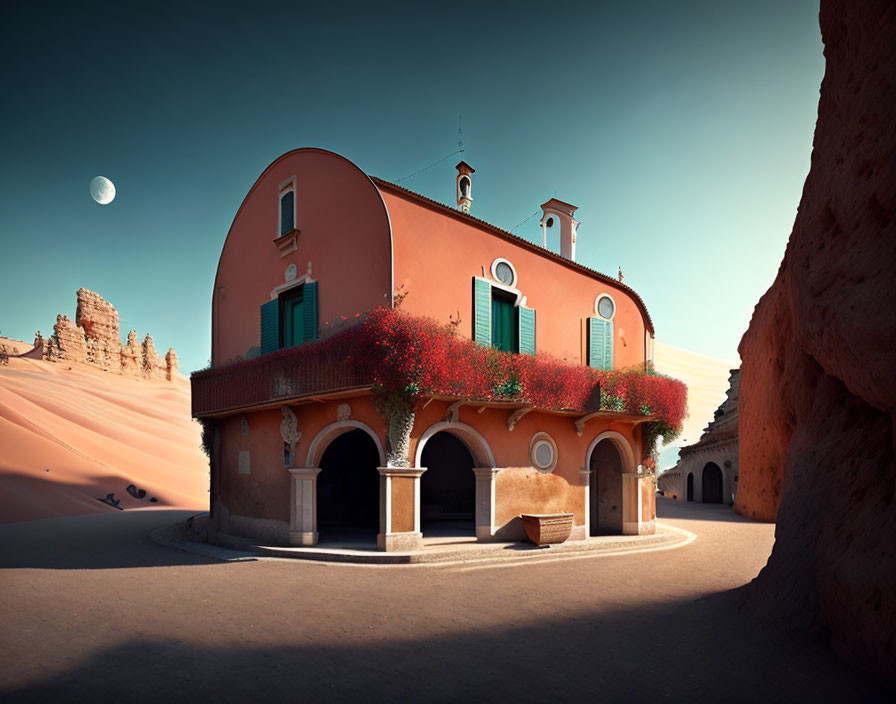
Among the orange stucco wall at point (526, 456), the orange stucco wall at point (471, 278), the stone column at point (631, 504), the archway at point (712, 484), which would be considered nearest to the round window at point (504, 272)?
the orange stucco wall at point (471, 278)

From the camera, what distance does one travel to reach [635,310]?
17.3 m

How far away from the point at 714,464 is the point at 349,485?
23640 millimetres

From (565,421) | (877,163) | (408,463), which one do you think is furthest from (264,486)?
(877,163)

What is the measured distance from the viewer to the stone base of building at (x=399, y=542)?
11109 millimetres

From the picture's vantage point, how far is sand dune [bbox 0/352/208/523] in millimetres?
23292

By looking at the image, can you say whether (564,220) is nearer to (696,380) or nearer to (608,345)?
(608,345)

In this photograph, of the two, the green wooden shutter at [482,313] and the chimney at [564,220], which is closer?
the green wooden shutter at [482,313]

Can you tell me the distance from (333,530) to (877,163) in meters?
14.6

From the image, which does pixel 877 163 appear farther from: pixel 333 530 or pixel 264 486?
pixel 333 530

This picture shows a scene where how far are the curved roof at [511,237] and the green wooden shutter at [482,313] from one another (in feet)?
5.02

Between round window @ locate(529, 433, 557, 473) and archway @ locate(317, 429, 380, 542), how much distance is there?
5448 mm

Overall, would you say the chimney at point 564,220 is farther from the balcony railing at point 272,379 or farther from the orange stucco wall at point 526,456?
the balcony railing at point 272,379

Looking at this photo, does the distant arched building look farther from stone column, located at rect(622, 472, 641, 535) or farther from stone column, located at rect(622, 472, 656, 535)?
stone column, located at rect(622, 472, 641, 535)

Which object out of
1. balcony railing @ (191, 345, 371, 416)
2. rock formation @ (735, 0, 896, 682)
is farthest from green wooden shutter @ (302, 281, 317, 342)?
rock formation @ (735, 0, 896, 682)
